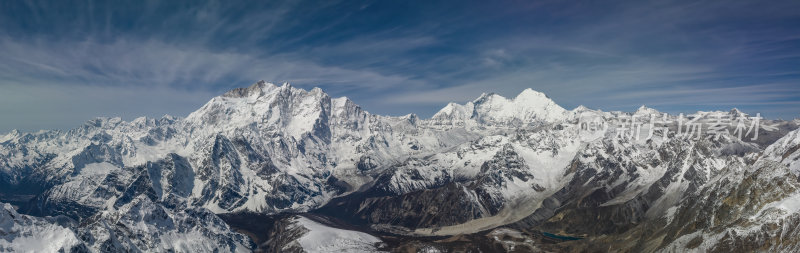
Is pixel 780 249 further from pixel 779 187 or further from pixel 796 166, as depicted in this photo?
pixel 796 166

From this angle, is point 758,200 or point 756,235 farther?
point 758,200

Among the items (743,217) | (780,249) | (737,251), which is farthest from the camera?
(743,217)

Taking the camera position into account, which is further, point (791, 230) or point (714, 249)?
point (714, 249)

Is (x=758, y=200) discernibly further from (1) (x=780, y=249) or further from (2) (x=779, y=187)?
(1) (x=780, y=249)

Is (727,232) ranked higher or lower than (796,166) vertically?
lower

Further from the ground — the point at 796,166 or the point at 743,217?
the point at 796,166

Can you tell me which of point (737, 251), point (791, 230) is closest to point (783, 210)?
point (791, 230)

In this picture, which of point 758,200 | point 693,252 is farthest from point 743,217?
point 693,252

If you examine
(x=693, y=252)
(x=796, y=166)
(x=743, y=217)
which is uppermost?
(x=796, y=166)

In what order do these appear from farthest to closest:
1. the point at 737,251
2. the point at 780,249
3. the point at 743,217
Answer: the point at 743,217 → the point at 737,251 → the point at 780,249
